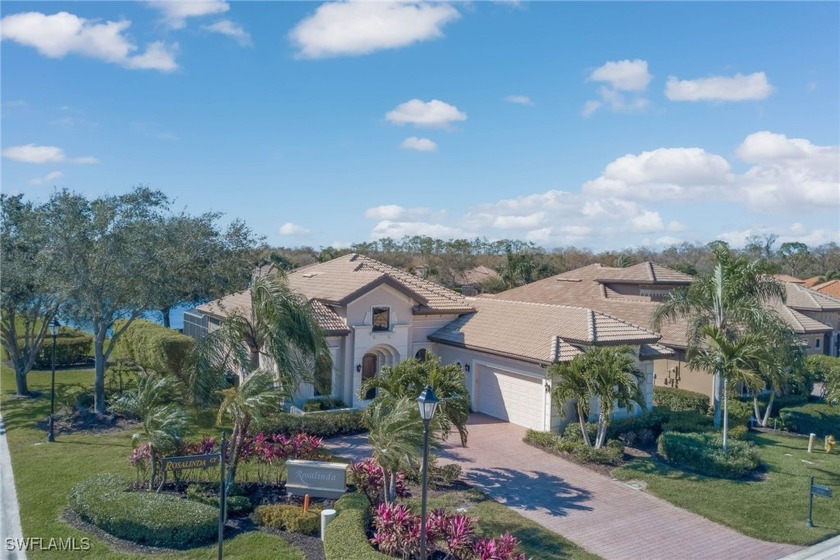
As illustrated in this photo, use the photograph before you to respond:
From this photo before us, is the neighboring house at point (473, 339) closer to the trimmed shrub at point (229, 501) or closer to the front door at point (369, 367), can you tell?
the front door at point (369, 367)

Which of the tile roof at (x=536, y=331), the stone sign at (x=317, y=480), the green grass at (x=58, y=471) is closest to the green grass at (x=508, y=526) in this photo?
the stone sign at (x=317, y=480)

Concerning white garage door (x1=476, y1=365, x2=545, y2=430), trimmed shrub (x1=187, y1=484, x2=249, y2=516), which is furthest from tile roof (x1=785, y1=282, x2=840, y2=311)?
trimmed shrub (x1=187, y1=484, x2=249, y2=516)

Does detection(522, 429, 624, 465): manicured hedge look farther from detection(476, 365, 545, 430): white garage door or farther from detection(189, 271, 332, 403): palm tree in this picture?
detection(189, 271, 332, 403): palm tree

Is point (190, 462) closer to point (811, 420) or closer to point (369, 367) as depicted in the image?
point (369, 367)

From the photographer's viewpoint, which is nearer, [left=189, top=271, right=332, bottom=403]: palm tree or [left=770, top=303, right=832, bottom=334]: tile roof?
[left=189, top=271, right=332, bottom=403]: palm tree

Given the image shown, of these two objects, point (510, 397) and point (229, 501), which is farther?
point (510, 397)

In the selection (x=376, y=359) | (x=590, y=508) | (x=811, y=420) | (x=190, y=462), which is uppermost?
(x=376, y=359)

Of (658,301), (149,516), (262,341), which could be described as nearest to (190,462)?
(149,516)
